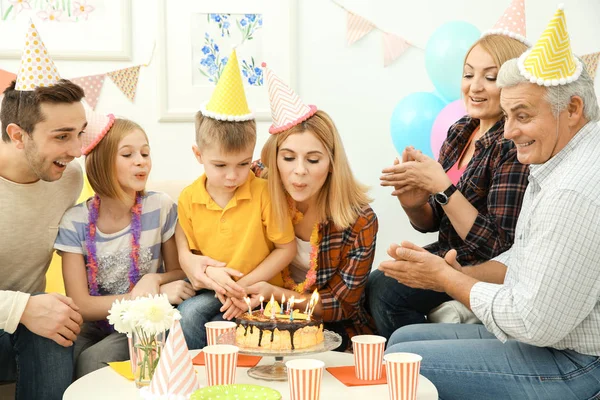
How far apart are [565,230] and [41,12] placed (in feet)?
→ 10.3

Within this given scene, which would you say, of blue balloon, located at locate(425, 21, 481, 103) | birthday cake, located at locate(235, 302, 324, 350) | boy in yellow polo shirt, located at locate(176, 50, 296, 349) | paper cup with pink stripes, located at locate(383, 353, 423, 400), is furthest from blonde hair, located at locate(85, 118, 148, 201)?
blue balloon, located at locate(425, 21, 481, 103)

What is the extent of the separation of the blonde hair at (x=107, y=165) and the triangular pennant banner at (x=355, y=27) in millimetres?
1899

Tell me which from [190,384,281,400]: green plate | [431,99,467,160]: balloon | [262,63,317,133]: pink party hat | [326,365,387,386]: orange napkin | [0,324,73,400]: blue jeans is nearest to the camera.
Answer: [190,384,281,400]: green plate

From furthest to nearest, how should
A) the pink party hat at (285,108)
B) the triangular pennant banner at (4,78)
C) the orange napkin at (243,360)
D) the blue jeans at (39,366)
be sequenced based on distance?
the triangular pennant banner at (4,78) < the pink party hat at (285,108) < the blue jeans at (39,366) < the orange napkin at (243,360)

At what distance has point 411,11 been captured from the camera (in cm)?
430

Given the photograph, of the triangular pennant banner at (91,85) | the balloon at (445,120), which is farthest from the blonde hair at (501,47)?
the triangular pennant banner at (91,85)

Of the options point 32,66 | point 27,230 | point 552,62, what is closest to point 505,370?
point 552,62

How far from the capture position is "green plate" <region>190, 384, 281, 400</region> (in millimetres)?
1654

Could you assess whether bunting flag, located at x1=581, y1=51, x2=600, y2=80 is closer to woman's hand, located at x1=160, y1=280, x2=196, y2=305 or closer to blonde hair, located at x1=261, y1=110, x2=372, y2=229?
blonde hair, located at x1=261, y1=110, x2=372, y2=229

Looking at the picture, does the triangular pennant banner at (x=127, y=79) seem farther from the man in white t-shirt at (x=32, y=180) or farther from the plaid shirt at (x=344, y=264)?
the plaid shirt at (x=344, y=264)

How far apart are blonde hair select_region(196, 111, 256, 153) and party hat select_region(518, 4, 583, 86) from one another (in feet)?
3.34

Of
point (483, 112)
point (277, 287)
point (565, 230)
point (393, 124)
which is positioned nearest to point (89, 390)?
point (277, 287)

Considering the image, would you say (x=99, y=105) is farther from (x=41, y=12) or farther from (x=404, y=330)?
(x=404, y=330)

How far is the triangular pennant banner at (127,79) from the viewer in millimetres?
4039
